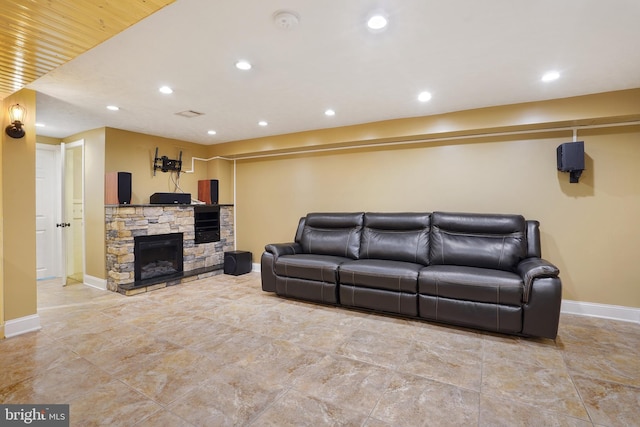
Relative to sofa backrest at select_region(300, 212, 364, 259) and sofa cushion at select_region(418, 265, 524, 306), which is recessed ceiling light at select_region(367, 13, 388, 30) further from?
sofa backrest at select_region(300, 212, 364, 259)

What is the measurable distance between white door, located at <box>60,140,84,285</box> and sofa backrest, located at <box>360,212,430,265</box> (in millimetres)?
4461

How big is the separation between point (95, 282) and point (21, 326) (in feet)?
5.64

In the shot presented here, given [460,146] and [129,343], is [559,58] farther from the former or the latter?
[129,343]

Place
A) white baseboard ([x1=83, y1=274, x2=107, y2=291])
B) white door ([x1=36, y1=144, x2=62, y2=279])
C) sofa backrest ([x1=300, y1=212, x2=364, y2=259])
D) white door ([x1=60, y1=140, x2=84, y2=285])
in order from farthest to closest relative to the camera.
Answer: white door ([x1=36, y1=144, x2=62, y2=279]), white door ([x1=60, y1=140, x2=84, y2=285]), white baseboard ([x1=83, y1=274, x2=107, y2=291]), sofa backrest ([x1=300, y1=212, x2=364, y2=259])

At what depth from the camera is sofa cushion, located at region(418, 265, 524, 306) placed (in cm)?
269

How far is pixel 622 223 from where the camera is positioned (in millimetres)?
3162

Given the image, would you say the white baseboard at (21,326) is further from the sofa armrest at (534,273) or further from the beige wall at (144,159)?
the sofa armrest at (534,273)

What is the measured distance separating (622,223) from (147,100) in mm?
5234

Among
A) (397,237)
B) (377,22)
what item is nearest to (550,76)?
(377,22)

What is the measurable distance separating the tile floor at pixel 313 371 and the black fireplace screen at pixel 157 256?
116cm

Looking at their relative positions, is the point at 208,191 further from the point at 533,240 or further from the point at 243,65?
the point at 533,240

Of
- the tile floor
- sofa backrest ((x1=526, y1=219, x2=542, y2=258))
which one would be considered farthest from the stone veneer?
sofa backrest ((x1=526, y1=219, x2=542, y2=258))

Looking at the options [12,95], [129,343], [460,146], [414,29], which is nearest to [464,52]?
[414,29]

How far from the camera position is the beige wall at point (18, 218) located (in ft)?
8.97
